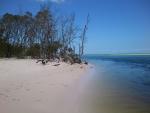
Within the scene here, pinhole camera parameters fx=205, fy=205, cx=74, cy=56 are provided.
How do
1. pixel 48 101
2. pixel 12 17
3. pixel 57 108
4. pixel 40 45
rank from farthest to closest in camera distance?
pixel 40 45, pixel 12 17, pixel 48 101, pixel 57 108

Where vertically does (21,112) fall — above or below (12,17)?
below

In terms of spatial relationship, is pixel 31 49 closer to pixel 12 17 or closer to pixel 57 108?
pixel 12 17

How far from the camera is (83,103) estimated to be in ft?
26.9

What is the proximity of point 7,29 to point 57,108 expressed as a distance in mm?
32539

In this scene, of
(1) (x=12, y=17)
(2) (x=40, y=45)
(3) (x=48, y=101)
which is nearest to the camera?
(3) (x=48, y=101)

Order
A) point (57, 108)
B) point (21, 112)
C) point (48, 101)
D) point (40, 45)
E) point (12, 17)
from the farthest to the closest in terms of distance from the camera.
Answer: point (40, 45) < point (12, 17) < point (48, 101) < point (57, 108) < point (21, 112)

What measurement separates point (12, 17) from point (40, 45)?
7134mm

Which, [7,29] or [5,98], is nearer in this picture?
[5,98]

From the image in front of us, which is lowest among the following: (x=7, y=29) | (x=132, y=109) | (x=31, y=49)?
(x=132, y=109)

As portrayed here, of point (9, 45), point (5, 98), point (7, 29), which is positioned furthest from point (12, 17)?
point (5, 98)

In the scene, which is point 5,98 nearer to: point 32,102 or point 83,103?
point 32,102

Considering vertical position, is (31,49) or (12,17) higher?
(12,17)

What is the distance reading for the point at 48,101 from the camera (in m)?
7.87

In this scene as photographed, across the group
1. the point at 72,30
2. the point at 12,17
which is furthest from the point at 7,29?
the point at 72,30
